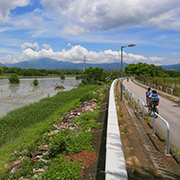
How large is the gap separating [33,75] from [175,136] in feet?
371

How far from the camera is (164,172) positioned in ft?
13.8

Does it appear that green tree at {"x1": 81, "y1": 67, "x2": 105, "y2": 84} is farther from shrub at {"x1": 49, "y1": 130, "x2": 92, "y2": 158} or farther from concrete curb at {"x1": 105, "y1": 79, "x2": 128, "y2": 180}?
concrete curb at {"x1": 105, "y1": 79, "x2": 128, "y2": 180}

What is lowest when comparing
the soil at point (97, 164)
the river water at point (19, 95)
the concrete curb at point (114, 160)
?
the river water at point (19, 95)

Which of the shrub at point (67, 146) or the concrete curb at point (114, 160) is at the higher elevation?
the concrete curb at point (114, 160)

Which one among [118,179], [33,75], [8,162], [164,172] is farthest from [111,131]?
[33,75]

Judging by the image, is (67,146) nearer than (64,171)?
No

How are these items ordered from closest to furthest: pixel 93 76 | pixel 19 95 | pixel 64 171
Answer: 1. pixel 64 171
2. pixel 19 95
3. pixel 93 76

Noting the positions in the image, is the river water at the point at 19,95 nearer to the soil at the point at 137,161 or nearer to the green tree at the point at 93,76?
the green tree at the point at 93,76

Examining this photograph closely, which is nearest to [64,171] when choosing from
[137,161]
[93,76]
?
[137,161]

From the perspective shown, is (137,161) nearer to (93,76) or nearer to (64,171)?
(64,171)

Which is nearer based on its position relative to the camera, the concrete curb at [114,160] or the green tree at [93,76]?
the concrete curb at [114,160]

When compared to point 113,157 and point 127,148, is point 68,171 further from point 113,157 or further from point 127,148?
point 127,148

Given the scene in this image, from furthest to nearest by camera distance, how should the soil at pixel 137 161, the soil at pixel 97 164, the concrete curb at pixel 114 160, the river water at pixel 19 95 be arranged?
1. the river water at pixel 19 95
2. the soil at pixel 97 164
3. the soil at pixel 137 161
4. the concrete curb at pixel 114 160

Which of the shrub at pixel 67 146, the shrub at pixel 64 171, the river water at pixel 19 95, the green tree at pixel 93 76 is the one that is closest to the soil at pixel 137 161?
the shrub at pixel 64 171
